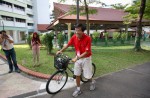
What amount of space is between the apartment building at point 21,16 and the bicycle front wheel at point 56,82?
81.4 feet

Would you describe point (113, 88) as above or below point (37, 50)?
below

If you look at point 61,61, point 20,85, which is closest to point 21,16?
point 20,85

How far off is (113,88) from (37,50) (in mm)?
4062

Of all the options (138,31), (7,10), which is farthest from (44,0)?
(138,31)

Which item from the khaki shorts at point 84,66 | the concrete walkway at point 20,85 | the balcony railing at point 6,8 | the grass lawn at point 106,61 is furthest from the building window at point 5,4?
the khaki shorts at point 84,66

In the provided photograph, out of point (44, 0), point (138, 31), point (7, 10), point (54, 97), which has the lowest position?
point (54, 97)

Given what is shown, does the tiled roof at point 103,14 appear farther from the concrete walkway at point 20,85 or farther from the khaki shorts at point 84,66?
the khaki shorts at point 84,66

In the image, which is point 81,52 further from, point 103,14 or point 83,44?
point 103,14

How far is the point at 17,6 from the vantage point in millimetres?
42531

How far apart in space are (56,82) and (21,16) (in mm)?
40779

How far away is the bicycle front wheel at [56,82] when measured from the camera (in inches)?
182

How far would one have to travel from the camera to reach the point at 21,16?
42.6 m

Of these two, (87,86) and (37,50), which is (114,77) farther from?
(37,50)

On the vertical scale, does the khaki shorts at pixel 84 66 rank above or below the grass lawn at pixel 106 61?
above
